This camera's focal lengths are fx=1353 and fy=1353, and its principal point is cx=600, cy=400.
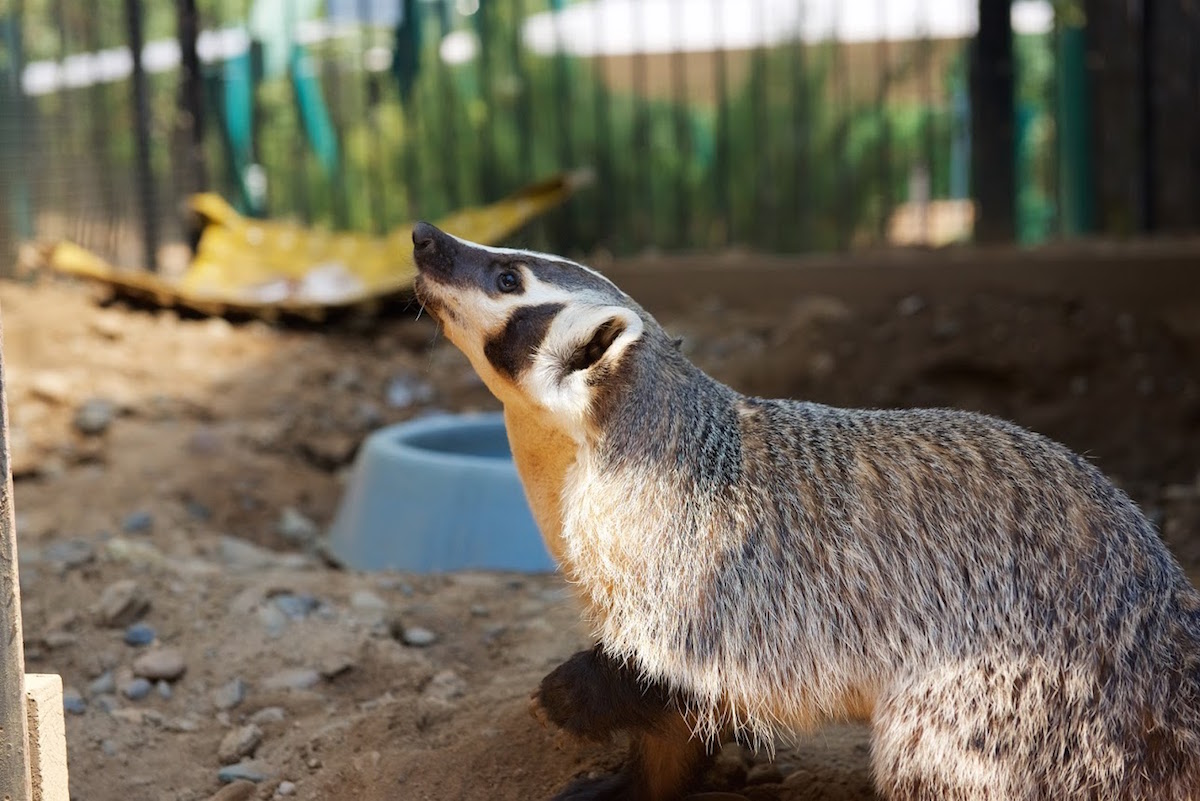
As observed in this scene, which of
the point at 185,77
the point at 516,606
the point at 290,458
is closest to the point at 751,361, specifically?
the point at 290,458

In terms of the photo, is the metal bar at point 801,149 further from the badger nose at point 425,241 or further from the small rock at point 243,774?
the small rock at point 243,774

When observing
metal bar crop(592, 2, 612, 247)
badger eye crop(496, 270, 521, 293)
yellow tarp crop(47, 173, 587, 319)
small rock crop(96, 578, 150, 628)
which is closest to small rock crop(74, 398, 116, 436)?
yellow tarp crop(47, 173, 587, 319)

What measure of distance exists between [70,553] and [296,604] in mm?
799

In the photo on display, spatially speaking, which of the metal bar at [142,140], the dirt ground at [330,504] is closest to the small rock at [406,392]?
the dirt ground at [330,504]

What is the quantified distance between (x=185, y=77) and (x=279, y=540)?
3.56 m

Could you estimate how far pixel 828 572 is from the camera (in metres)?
2.47

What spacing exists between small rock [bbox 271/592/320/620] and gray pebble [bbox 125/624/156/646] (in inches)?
12.7

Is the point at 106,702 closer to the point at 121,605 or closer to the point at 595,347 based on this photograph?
the point at 121,605

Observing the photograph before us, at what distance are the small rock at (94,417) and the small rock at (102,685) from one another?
90.0 inches

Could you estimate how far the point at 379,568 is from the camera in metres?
4.32

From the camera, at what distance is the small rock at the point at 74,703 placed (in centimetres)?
308

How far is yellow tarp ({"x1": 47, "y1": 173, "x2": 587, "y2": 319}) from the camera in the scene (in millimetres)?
6512

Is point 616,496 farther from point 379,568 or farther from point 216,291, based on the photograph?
point 216,291

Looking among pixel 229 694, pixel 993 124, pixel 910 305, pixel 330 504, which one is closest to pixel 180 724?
pixel 229 694
